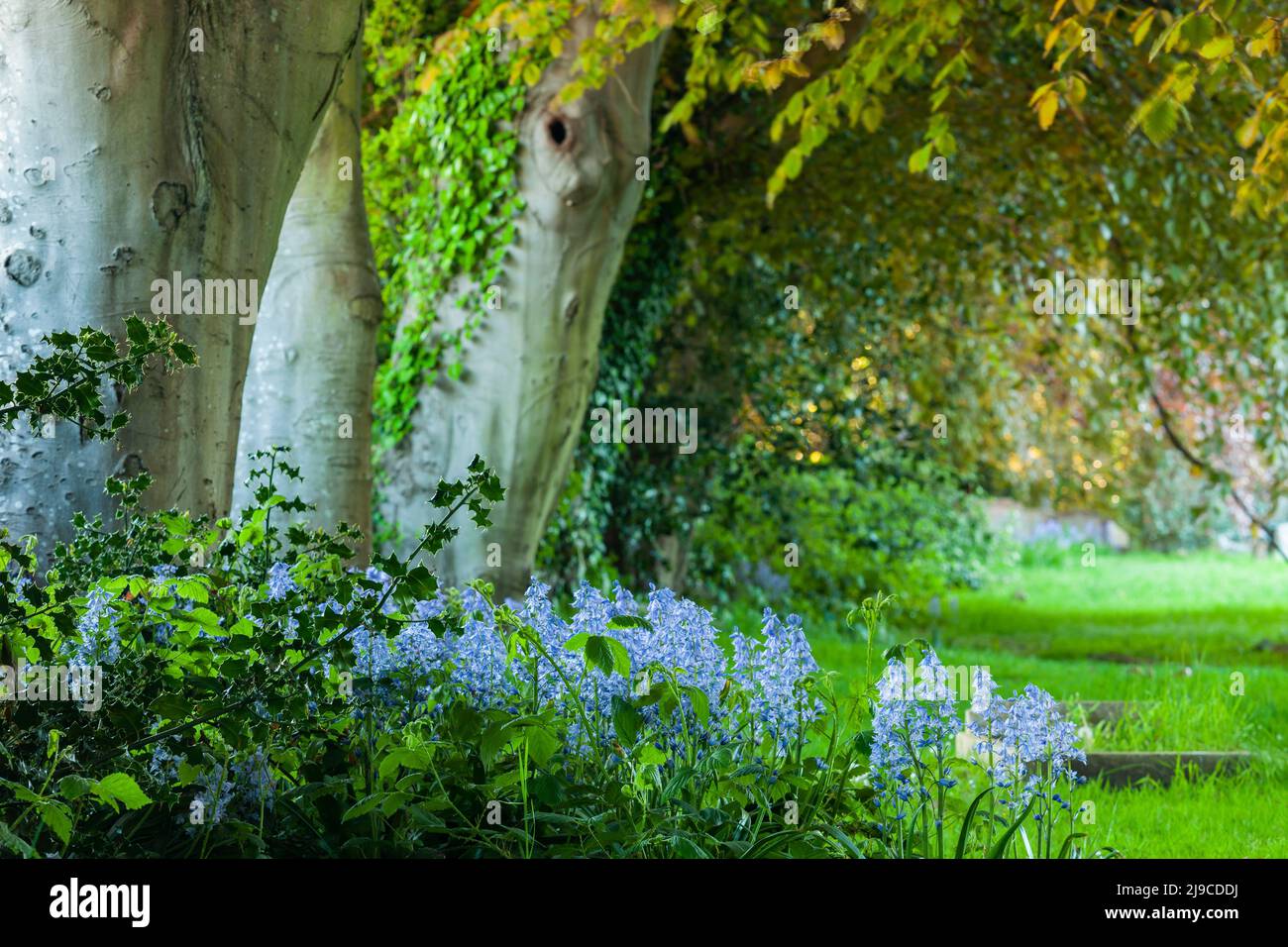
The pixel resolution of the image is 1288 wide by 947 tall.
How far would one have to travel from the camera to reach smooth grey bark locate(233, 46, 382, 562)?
4859 mm

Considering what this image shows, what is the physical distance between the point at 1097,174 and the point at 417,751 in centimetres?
815

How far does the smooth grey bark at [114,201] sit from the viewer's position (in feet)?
9.64

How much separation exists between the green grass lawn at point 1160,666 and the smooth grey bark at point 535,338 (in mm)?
2005

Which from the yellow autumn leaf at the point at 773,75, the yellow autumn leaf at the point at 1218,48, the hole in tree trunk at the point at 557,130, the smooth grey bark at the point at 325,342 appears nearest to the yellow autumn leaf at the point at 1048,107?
the yellow autumn leaf at the point at 1218,48

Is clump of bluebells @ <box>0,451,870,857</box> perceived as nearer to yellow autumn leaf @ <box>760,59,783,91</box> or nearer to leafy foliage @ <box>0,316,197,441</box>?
leafy foliage @ <box>0,316,197,441</box>

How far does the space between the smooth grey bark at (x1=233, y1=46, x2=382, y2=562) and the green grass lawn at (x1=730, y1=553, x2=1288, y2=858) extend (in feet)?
9.37

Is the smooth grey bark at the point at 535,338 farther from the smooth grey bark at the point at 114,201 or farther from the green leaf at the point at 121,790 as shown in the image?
the green leaf at the point at 121,790

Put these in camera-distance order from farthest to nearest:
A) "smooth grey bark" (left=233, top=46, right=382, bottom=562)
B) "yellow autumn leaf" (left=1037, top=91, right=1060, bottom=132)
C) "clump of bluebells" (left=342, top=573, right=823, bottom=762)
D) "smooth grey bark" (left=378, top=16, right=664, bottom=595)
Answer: "smooth grey bark" (left=378, top=16, right=664, bottom=595)
"smooth grey bark" (left=233, top=46, right=382, bottom=562)
"yellow autumn leaf" (left=1037, top=91, right=1060, bottom=132)
"clump of bluebells" (left=342, top=573, right=823, bottom=762)

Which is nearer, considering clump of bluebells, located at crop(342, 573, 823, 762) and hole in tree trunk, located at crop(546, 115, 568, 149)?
clump of bluebells, located at crop(342, 573, 823, 762)

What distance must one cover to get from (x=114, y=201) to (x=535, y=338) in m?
3.22

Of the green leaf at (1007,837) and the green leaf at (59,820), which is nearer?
the green leaf at (59,820)

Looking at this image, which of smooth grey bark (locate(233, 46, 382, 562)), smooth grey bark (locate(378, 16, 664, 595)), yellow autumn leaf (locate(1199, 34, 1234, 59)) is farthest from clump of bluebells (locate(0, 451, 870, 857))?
smooth grey bark (locate(378, 16, 664, 595))
